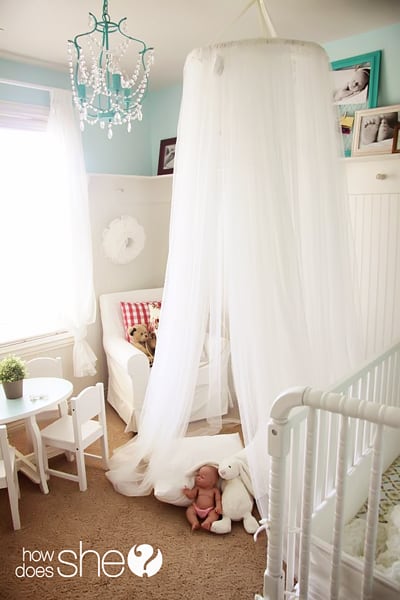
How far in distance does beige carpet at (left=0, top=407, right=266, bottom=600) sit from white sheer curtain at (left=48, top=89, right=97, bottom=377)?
3.92 ft

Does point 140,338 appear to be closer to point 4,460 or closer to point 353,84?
point 4,460

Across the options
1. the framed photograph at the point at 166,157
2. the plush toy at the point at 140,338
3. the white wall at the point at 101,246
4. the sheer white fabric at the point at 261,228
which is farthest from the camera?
the framed photograph at the point at 166,157

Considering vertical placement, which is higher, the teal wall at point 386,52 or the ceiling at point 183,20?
the ceiling at point 183,20

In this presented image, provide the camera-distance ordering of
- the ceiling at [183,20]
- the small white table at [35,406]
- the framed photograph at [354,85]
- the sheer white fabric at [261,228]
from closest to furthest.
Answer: the sheer white fabric at [261,228] → the ceiling at [183,20] → the small white table at [35,406] → the framed photograph at [354,85]

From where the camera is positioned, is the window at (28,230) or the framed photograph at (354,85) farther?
the window at (28,230)

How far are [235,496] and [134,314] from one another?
1732 millimetres

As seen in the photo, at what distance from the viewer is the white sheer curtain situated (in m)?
3.29

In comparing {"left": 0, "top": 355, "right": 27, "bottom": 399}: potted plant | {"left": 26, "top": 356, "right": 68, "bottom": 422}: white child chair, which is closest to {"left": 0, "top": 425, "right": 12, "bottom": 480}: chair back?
{"left": 0, "top": 355, "right": 27, "bottom": 399}: potted plant

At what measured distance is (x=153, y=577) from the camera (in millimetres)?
2008

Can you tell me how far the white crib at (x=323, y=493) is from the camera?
1.21 m

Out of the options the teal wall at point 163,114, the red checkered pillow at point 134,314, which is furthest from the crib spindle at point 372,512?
the teal wall at point 163,114

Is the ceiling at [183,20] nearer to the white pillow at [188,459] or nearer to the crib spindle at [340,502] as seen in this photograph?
the crib spindle at [340,502]

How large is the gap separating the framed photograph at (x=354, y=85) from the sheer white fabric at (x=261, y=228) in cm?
Answer: 73

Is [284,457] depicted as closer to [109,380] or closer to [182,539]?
[182,539]
